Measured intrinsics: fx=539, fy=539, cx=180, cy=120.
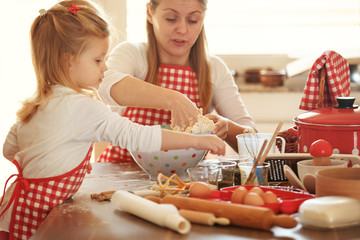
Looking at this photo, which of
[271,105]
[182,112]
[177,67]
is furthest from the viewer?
[271,105]

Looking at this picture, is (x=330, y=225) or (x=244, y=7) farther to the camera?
(x=244, y=7)

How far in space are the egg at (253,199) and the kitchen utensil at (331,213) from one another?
9cm

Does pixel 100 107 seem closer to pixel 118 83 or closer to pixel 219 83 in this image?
pixel 118 83

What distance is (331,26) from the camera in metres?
3.70

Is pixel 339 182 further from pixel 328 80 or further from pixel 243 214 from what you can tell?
pixel 328 80

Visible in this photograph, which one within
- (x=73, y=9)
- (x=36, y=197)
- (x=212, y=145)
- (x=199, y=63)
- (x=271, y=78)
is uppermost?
(x=73, y=9)

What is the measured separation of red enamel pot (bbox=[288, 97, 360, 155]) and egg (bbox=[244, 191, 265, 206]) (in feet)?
1.71

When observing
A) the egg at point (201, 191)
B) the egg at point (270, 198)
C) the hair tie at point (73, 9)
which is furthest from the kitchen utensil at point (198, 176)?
the hair tie at point (73, 9)

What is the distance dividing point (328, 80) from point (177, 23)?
599 millimetres

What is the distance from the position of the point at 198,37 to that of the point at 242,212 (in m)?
1.29

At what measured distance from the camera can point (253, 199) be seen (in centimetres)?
107

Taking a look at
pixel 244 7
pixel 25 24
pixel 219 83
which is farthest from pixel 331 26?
pixel 25 24

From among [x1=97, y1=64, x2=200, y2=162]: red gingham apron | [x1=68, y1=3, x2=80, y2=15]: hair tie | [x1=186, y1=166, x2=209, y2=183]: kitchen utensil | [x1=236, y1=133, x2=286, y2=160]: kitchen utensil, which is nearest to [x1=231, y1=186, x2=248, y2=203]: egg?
[x1=186, y1=166, x2=209, y2=183]: kitchen utensil

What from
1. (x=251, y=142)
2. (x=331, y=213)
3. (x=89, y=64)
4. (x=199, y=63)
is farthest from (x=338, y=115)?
(x=199, y=63)
